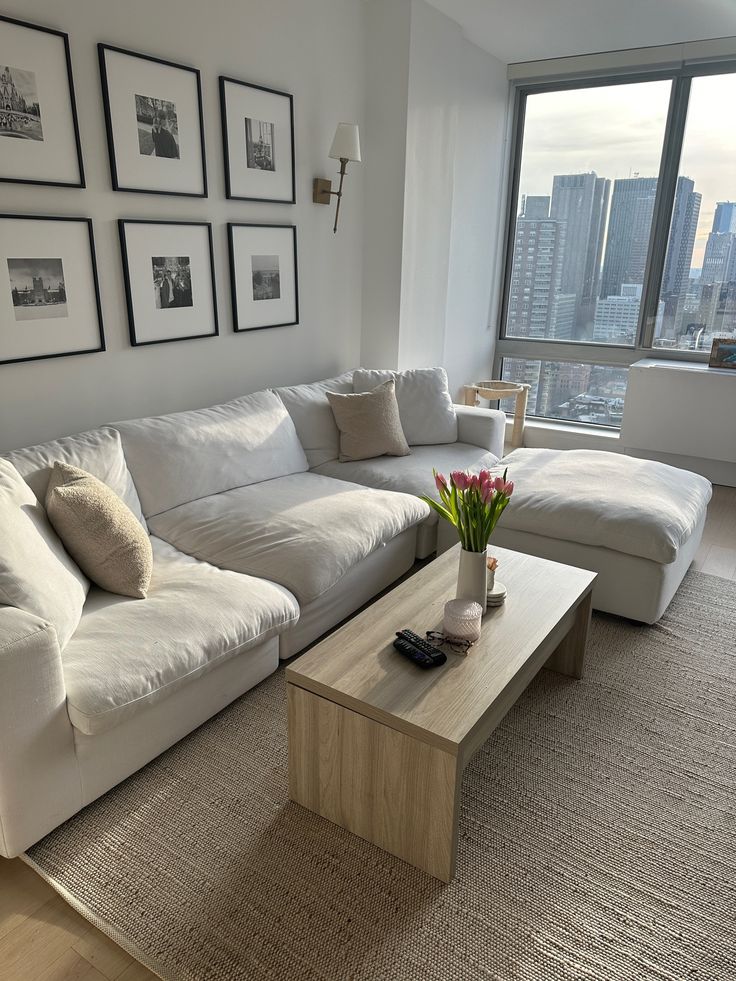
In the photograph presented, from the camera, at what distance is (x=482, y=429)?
153 inches

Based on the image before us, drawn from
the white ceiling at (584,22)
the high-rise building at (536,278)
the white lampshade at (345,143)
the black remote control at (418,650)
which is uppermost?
Answer: the white ceiling at (584,22)

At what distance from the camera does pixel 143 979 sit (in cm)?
146

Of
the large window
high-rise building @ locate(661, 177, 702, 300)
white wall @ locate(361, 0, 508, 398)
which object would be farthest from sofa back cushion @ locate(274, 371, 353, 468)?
high-rise building @ locate(661, 177, 702, 300)

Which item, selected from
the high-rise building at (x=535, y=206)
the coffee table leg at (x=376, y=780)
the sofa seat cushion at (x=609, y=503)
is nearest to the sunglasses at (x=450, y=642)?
the coffee table leg at (x=376, y=780)

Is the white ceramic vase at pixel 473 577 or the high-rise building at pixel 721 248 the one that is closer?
the white ceramic vase at pixel 473 577

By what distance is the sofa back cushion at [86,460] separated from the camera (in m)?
2.29

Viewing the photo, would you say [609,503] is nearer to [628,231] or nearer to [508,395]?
[508,395]

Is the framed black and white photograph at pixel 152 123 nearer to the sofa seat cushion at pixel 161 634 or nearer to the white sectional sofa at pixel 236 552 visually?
the white sectional sofa at pixel 236 552

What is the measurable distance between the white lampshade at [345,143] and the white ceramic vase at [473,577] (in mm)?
2489

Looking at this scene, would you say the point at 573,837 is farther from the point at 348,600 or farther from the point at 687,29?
the point at 687,29

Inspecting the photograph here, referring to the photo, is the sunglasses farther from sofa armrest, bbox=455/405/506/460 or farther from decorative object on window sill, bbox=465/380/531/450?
decorative object on window sill, bbox=465/380/531/450

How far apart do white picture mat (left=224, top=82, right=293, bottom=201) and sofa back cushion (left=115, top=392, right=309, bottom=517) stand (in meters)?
1.02

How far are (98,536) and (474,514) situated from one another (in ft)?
3.75

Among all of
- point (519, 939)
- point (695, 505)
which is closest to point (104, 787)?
point (519, 939)
